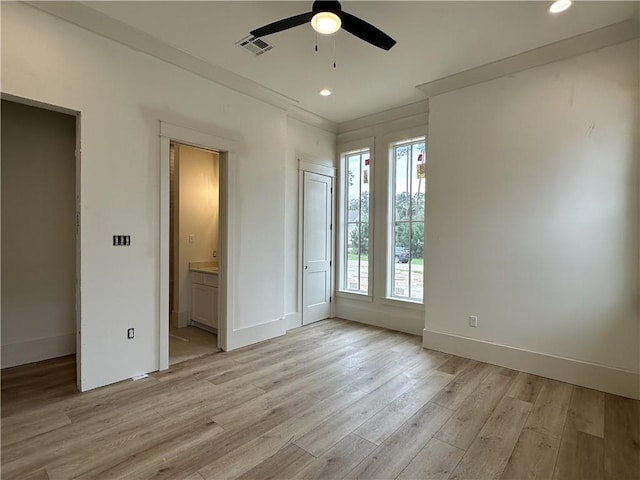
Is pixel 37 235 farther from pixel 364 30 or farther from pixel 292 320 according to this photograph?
pixel 364 30

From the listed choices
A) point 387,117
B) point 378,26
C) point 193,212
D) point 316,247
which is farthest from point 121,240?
point 387,117

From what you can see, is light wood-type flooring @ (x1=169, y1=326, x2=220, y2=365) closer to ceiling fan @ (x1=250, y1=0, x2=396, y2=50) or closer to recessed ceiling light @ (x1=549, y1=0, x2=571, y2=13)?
ceiling fan @ (x1=250, y1=0, x2=396, y2=50)

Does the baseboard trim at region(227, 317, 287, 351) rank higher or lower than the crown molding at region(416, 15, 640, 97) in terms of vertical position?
lower

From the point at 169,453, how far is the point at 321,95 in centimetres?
407

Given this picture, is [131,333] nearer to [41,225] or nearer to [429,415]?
[41,225]

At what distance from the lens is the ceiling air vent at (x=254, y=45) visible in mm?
3006

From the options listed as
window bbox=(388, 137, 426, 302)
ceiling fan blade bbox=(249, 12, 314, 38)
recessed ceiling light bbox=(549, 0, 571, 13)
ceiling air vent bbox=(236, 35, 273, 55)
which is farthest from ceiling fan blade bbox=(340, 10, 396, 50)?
window bbox=(388, 137, 426, 302)

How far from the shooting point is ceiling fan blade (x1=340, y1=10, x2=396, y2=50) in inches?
86.6

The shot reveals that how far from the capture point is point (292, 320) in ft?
15.8

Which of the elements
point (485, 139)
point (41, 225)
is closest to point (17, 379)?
point (41, 225)

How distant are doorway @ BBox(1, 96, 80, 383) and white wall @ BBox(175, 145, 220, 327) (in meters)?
1.32

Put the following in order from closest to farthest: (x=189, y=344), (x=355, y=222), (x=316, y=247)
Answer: (x=189, y=344)
(x=316, y=247)
(x=355, y=222)

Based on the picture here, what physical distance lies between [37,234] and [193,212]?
187 centimetres

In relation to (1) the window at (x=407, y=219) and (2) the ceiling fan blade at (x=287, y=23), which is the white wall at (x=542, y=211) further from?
(2) the ceiling fan blade at (x=287, y=23)
